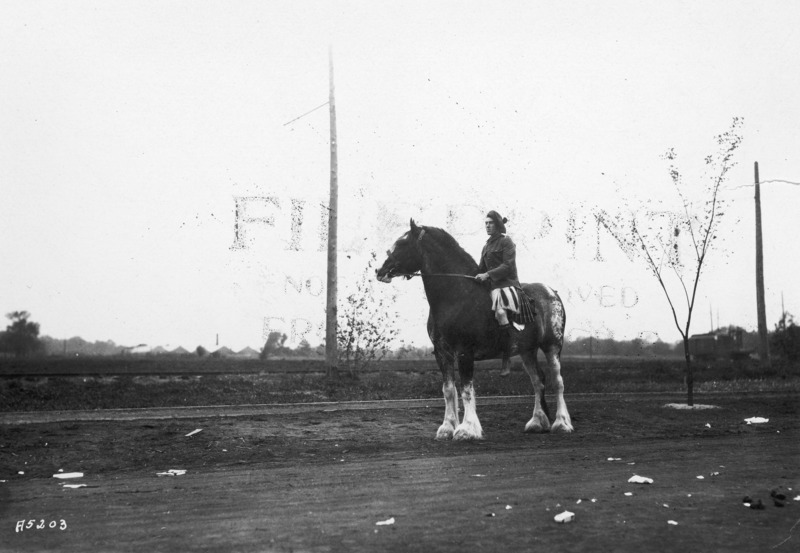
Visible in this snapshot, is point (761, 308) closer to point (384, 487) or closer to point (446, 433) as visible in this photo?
point (446, 433)

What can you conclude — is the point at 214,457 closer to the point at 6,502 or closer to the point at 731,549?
the point at 6,502

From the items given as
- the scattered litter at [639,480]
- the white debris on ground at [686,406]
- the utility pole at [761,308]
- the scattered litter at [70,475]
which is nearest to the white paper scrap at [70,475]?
the scattered litter at [70,475]

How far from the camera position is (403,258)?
11.3m

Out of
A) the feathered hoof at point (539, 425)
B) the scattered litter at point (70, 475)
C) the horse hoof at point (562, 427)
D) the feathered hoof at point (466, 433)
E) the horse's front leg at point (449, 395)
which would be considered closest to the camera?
the scattered litter at point (70, 475)

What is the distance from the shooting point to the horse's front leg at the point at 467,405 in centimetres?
1076

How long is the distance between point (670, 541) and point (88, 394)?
1680 cm

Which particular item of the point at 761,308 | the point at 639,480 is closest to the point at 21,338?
the point at 639,480

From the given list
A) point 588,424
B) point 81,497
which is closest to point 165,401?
point 588,424

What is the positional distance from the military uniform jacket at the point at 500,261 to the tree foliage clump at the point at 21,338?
1251 cm

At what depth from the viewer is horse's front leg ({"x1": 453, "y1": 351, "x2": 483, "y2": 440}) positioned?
10.8 meters

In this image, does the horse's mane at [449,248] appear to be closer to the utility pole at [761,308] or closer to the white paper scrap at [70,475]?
the white paper scrap at [70,475]

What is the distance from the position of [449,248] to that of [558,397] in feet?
10.0

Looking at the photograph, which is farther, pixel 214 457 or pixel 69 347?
pixel 69 347

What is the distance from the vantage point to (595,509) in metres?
6.06
